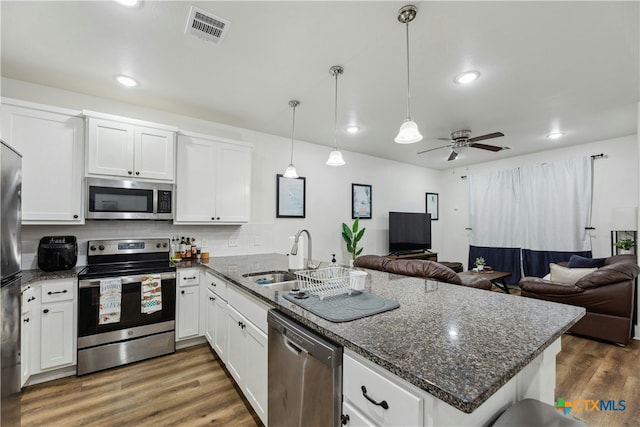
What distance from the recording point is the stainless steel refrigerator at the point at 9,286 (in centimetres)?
128

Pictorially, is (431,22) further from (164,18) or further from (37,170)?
(37,170)

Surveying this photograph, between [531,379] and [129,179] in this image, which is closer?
[531,379]


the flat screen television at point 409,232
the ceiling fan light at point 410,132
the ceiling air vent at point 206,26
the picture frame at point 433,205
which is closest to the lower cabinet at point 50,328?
the ceiling air vent at point 206,26

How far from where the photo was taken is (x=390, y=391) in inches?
34.3

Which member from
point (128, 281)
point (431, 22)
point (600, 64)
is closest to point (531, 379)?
point (431, 22)

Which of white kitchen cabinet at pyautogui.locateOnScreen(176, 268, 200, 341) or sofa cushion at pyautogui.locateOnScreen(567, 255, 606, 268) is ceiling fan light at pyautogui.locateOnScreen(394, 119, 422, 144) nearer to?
white kitchen cabinet at pyautogui.locateOnScreen(176, 268, 200, 341)

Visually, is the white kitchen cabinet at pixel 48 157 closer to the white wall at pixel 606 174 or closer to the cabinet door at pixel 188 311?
the cabinet door at pixel 188 311

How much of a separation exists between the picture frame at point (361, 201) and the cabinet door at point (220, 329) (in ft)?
9.96

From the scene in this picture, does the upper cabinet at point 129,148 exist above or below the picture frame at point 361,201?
above

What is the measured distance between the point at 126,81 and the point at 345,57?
1980 millimetres

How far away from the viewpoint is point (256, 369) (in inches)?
68.7

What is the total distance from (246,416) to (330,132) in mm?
3325

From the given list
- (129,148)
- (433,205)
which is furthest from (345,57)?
(433,205)

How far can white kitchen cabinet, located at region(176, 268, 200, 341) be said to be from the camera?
9.02 ft
